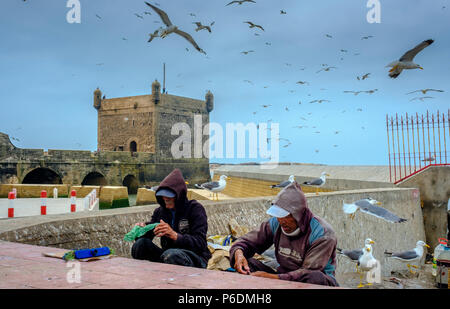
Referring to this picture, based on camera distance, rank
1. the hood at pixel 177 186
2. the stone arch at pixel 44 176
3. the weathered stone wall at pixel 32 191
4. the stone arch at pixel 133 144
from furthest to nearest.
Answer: the stone arch at pixel 133 144, the stone arch at pixel 44 176, the weathered stone wall at pixel 32 191, the hood at pixel 177 186

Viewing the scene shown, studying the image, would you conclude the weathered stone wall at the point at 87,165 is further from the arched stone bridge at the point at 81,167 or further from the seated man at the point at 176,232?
the seated man at the point at 176,232

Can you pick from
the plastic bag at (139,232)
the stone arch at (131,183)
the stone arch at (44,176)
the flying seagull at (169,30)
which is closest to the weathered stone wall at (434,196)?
the flying seagull at (169,30)

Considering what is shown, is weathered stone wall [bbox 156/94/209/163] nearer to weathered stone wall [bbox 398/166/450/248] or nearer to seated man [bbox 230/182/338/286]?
weathered stone wall [bbox 398/166/450/248]

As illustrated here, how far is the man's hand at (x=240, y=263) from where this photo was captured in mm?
2939

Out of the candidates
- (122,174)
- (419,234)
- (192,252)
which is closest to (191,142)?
(122,174)

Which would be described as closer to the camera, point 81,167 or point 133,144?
point 81,167

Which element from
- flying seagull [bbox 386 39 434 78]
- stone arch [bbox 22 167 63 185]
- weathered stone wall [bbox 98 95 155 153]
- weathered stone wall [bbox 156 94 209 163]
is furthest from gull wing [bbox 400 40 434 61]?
weathered stone wall [bbox 98 95 155 153]

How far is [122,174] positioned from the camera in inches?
1239

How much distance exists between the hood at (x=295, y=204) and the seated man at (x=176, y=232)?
98cm

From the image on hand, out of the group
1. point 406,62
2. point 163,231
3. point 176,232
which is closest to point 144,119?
point 406,62

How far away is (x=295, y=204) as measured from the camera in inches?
111

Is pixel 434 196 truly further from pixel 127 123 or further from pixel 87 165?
pixel 127 123

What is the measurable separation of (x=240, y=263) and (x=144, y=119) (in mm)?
36504
